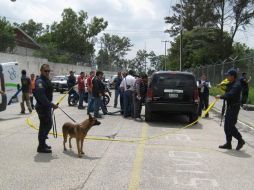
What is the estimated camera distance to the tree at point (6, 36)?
139 ft

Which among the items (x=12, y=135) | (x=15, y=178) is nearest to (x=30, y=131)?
(x=12, y=135)

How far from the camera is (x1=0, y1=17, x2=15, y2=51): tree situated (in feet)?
139

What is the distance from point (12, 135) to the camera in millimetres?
12156

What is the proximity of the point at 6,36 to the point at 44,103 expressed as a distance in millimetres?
47954

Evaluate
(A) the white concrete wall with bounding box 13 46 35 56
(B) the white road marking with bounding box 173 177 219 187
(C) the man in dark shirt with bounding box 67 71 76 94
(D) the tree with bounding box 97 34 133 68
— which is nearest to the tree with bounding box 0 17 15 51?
(A) the white concrete wall with bounding box 13 46 35 56

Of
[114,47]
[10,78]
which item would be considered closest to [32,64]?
[10,78]

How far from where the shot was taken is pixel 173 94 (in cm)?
1554

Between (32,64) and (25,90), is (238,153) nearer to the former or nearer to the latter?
(25,90)

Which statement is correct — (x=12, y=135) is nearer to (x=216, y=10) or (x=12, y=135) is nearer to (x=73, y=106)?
(x=73, y=106)

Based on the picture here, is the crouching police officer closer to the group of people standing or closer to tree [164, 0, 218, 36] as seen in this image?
the group of people standing

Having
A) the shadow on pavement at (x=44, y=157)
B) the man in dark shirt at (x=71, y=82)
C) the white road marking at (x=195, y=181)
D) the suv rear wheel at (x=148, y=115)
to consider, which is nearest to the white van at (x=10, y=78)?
the man in dark shirt at (x=71, y=82)

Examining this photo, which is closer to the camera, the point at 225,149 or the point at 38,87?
the point at 38,87

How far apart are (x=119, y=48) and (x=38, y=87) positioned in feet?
402

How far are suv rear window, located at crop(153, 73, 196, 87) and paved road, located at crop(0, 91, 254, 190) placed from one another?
251 cm
